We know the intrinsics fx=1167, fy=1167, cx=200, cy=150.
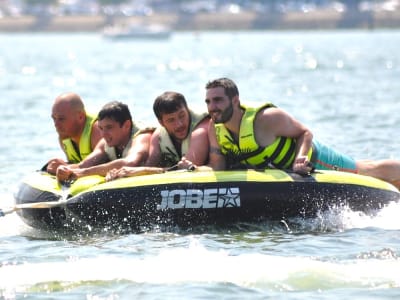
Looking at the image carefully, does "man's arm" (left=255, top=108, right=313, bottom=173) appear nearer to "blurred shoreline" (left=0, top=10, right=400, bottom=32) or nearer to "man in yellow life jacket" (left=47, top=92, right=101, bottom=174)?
"man in yellow life jacket" (left=47, top=92, right=101, bottom=174)

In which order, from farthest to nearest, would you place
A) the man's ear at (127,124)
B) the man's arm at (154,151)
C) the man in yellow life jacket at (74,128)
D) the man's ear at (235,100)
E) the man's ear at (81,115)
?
the man's ear at (81,115), the man in yellow life jacket at (74,128), the man's ear at (127,124), the man's arm at (154,151), the man's ear at (235,100)

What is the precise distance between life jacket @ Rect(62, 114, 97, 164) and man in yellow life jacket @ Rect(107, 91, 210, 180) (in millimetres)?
744

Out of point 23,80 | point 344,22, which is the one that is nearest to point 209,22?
point 344,22

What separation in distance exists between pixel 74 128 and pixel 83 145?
0.62 ft

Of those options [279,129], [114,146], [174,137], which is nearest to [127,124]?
[114,146]

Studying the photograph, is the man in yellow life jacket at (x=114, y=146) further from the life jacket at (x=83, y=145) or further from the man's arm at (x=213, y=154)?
the man's arm at (x=213, y=154)

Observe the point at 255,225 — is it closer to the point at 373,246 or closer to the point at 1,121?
the point at 373,246

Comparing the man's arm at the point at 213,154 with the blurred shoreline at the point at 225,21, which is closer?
the man's arm at the point at 213,154

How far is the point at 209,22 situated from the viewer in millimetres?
103688

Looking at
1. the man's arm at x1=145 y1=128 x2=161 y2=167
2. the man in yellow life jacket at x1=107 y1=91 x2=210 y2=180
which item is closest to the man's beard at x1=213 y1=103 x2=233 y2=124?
the man in yellow life jacket at x1=107 y1=91 x2=210 y2=180

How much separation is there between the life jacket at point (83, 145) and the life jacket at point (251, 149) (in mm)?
1363

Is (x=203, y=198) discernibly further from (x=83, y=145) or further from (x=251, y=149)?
(x=83, y=145)

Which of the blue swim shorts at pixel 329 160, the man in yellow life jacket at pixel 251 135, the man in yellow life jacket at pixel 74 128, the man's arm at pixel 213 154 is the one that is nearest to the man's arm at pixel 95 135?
the man in yellow life jacket at pixel 74 128

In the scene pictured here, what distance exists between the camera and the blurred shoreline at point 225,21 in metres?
99.9
